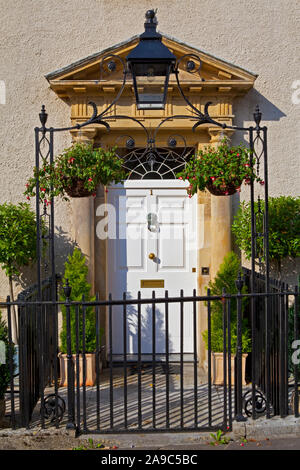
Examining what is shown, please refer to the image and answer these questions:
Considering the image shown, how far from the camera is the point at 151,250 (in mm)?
6953

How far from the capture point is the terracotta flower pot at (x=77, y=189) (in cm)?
485

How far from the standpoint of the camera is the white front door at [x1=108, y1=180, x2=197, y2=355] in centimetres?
695

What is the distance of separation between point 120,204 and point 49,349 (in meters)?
2.24

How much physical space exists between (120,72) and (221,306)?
3143mm

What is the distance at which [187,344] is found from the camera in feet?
22.9

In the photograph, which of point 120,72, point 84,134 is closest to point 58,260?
point 84,134

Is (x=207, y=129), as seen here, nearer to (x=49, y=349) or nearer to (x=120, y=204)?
(x=120, y=204)

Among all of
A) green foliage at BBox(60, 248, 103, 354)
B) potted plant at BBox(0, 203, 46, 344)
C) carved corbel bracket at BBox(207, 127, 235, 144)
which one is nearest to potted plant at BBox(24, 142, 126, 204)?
potted plant at BBox(0, 203, 46, 344)

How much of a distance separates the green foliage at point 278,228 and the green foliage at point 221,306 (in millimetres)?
300

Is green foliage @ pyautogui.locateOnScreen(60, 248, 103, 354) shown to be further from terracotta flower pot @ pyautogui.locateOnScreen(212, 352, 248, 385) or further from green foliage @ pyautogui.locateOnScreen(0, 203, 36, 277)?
terracotta flower pot @ pyautogui.locateOnScreen(212, 352, 248, 385)

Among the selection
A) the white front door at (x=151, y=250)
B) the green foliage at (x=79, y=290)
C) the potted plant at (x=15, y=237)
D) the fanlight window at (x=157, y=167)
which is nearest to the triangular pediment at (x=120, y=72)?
the fanlight window at (x=157, y=167)

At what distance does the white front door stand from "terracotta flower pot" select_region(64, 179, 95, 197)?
1.96 meters

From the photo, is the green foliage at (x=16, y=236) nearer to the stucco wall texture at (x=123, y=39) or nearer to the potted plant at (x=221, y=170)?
the stucco wall texture at (x=123, y=39)

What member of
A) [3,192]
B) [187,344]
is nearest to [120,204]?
[3,192]
